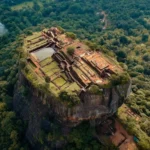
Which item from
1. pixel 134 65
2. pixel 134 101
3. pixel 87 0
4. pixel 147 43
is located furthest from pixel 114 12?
pixel 134 101

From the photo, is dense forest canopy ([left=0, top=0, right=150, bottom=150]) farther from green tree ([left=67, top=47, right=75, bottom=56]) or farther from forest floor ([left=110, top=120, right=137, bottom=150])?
green tree ([left=67, top=47, right=75, bottom=56])

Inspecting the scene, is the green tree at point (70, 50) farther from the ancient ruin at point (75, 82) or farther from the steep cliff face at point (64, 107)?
the steep cliff face at point (64, 107)

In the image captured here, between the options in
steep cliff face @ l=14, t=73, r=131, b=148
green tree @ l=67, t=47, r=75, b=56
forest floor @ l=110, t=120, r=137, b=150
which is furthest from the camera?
green tree @ l=67, t=47, r=75, b=56

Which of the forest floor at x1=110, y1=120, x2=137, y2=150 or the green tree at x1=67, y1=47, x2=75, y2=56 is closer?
the forest floor at x1=110, y1=120, x2=137, y2=150

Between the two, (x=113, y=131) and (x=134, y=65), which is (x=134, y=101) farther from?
(x=134, y=65)

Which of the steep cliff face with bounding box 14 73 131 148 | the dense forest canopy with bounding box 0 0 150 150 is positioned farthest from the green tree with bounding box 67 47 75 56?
the steep cliff face with bounding box 14 73 131 148

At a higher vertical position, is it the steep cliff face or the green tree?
the green tree

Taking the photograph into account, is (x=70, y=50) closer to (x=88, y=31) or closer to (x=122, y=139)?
(x=122, y=139)

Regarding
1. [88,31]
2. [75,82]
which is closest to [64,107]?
[75,82]
